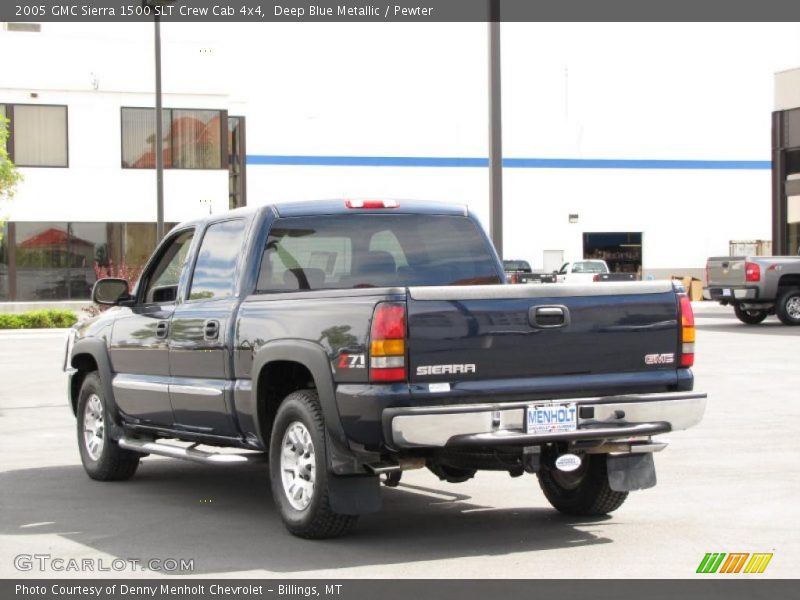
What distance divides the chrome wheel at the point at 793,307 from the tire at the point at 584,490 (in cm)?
2354

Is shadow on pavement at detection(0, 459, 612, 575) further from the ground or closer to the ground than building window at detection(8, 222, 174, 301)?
closer to the ground

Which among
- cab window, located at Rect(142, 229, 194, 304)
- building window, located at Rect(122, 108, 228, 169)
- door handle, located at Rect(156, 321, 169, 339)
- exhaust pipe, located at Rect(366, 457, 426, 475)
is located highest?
building window, located at Rect(122, 108, 228, 169)

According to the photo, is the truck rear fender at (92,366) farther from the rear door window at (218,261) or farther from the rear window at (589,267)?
the rear window at (589,267)

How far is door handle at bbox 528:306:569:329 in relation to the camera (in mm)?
7441

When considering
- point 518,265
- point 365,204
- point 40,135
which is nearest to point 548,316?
point 365,204

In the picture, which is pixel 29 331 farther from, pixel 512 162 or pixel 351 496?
pixel 351 496

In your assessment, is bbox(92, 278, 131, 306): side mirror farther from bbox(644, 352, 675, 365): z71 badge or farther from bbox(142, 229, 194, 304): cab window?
bbox(644, 352, 675, 365): z71 badge

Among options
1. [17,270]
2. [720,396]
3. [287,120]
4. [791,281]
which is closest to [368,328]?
[720,396]

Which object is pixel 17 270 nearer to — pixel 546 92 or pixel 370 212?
pixel 546 92

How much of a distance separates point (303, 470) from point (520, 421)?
1.39 m

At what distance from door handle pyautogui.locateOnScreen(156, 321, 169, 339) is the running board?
0.79m

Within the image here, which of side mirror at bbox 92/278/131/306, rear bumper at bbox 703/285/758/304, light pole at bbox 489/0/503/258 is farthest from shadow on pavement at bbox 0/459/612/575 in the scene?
rear bumper at bbox 703/285/758/304

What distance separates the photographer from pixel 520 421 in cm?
733

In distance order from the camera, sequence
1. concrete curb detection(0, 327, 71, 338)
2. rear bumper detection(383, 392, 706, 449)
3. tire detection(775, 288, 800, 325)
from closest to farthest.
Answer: rear bumper detection(383, 392, 706, 449)
tire detection(775, 288, 800, 325)
concrete curb detection(0, 327, 71, 338)
